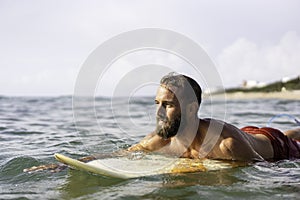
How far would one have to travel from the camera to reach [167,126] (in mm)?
4742

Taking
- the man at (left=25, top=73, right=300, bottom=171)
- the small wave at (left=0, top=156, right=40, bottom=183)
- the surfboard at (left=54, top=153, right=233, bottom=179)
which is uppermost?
the man at (left=25, top=73, right=300, bottom=171)

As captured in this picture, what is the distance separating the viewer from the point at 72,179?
14.8 feet

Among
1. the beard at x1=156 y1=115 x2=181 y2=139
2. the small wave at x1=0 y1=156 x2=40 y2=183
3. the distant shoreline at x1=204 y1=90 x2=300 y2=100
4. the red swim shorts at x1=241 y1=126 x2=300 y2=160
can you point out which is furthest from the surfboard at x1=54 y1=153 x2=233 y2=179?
the distant shoreline at x1=204 y1=90 x2=300 y2=100

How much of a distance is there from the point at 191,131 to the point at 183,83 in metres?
0.56

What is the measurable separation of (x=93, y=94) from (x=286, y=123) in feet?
21.2

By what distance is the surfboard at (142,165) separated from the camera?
455cm

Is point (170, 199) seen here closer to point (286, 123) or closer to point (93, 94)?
point (93, 94)

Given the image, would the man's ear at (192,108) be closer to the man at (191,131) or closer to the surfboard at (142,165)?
the man at (191,131)

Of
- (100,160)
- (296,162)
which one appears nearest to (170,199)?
(100,160)

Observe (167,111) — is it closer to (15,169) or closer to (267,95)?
(15,169)

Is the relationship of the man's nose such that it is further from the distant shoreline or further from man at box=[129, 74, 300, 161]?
the distant shoreline

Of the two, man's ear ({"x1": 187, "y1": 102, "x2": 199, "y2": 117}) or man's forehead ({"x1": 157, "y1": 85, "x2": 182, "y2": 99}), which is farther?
man's ear ({"x1": 187, "y1": 102, "x2": 199, "y2": 117})

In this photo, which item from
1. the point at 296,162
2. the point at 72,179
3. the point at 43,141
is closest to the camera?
the point at 72,179

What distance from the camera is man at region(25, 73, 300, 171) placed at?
473 centimetres
